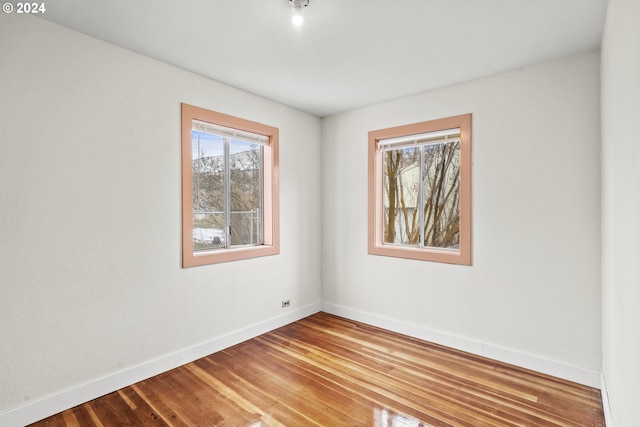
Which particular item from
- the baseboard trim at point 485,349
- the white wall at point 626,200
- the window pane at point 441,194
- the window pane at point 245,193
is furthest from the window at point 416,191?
the white wall at point 626,200

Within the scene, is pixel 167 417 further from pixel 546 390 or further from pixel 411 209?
pixel 411 209

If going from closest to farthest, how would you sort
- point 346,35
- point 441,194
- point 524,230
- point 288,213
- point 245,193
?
point 346,35 < point 524,230 < point 245,193 < point 441,194 < point 288,213

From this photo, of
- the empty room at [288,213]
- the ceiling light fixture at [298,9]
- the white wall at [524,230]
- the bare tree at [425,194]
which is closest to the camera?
the ceiling light fixture at [298,9]

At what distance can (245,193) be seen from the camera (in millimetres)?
3555

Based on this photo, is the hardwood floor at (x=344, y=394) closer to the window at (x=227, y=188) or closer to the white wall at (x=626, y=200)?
the white wall at (x=626, y=200)

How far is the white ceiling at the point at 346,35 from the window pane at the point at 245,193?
76 cm

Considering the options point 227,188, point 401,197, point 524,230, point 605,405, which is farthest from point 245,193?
point 605,405

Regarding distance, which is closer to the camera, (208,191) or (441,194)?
(208,191)

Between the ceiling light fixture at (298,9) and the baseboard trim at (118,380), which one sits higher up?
the ceiling light fixture at (298,9)

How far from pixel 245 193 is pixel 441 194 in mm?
2181

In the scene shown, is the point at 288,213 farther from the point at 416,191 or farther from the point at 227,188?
the point at 416,191

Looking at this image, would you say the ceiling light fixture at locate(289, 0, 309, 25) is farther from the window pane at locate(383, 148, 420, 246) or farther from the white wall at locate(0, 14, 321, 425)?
the window pane at locate(383, 148, 420, 246)

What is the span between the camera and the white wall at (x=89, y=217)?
2.00 meters

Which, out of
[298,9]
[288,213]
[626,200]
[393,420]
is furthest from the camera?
[288,213]
